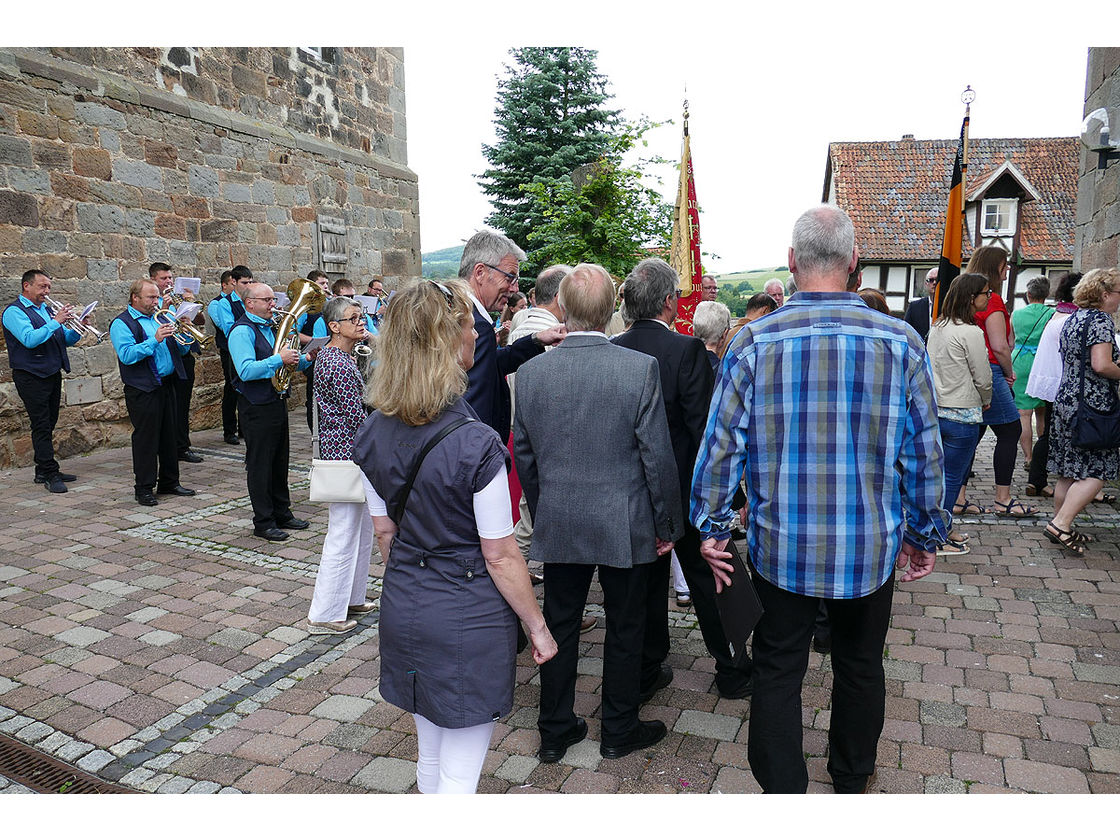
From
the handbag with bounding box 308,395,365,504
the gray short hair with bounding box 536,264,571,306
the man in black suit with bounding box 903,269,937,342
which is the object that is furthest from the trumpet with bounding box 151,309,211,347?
the man in black suit with bounding box 903,269,937,342

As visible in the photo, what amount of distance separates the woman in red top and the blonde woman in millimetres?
4476

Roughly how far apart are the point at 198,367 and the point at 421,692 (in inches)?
370

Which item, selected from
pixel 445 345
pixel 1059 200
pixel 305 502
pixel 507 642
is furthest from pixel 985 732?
pixel 1059 200

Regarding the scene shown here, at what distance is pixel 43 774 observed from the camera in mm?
3082

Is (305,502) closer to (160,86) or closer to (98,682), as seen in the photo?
(98,682)

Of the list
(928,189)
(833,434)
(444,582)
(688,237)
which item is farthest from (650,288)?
(928,189)

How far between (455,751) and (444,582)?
1.77 ft

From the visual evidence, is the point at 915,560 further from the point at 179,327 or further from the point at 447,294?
the point at 179,327

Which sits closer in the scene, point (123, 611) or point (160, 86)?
point (123, 611)

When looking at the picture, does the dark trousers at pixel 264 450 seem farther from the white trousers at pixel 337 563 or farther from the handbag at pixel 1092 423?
the handbag at pixel 1092 423

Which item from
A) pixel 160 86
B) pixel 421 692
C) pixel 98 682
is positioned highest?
pixel 160 86

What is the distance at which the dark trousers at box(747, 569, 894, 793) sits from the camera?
2.62m

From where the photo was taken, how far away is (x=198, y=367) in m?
10.4

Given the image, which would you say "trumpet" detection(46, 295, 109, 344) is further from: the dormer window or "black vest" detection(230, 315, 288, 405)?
the dormer window
